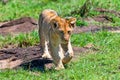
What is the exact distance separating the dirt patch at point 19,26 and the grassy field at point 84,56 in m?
1.09

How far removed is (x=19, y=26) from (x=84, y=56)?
4.29m

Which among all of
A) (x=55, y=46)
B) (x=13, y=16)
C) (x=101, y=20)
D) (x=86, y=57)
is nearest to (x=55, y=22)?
(x=55, y=46)

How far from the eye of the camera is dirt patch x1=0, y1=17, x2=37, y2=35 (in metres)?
13.8

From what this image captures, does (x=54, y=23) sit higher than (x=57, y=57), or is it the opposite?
(x=54, y=23)

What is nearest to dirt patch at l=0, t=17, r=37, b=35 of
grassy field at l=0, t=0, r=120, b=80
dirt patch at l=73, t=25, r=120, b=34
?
grassy field at l=0, t=0, r=120, b=80

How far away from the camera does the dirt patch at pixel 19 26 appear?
13.8 metres

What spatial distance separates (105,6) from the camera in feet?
54.3

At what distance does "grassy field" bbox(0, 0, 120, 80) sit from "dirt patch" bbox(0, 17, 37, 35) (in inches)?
42.8

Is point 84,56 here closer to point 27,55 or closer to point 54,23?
point 27,55

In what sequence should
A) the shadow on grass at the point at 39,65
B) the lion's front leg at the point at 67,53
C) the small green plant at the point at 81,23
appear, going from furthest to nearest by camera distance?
the small green plant at the point at 81,23 < the shadow on grass at the point at 39,65 < the lion's front leg at the point at 67,53

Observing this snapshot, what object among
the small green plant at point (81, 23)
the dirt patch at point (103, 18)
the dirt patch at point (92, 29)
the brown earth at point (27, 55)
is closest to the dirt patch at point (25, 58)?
the brown earth at point (27, 55)

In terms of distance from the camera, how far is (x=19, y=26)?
1412 centimetres

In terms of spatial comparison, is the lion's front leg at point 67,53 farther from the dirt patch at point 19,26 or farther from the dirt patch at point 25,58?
the dirt patch at point 19,26

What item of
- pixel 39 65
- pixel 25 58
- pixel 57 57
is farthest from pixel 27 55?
pixel 57 57
